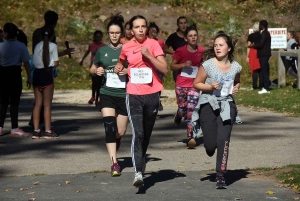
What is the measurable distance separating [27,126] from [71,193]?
6.83 meters

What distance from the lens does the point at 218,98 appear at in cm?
900

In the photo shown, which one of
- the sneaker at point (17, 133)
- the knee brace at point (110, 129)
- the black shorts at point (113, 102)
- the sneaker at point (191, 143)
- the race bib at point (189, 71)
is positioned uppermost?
the race bib at point (189, 71)

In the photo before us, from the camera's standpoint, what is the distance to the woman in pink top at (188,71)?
1210 cm

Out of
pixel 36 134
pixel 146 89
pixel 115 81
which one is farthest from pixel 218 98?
pixel 36 134

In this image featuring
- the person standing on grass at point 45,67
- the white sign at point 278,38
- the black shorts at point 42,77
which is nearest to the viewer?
the person standing on grass at point 45,67

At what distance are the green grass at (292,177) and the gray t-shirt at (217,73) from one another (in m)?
1.21

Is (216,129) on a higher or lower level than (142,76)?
lower

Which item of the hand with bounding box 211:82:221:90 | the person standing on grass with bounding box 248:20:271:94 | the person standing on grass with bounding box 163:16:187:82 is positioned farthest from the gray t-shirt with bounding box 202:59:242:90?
the person standing on grass with bounding box 248:20:271:94

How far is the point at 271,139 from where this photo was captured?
12.9 metres

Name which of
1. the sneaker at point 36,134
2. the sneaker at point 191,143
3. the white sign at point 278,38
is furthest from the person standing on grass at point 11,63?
the white sign at point 278,38

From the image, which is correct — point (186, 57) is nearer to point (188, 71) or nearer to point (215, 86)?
point (188, 71)

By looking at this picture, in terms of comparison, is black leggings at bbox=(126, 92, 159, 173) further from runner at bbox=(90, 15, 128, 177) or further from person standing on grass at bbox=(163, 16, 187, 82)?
person standing on grass at bbox=(163, 16, 187, 82)

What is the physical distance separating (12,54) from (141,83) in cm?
485

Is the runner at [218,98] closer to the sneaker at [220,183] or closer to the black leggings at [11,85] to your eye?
the sneaker at [220,183]
